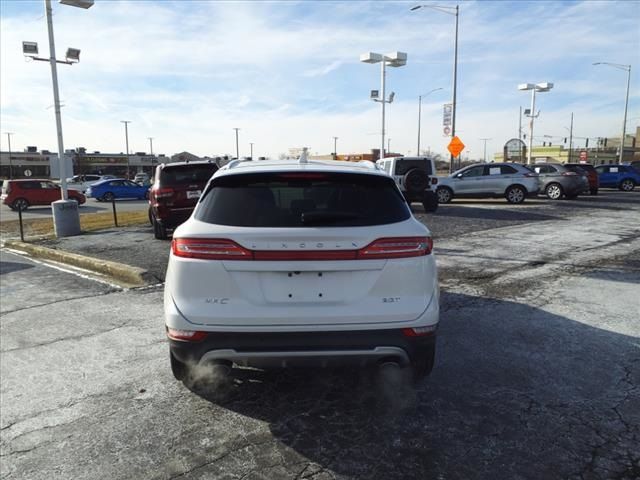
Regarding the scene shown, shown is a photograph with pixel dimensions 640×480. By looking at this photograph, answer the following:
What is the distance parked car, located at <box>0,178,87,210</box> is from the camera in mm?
25766

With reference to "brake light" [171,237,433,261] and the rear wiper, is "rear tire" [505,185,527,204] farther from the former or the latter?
the rear wiper

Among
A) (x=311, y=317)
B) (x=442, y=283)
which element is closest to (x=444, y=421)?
(x=311, y=317)

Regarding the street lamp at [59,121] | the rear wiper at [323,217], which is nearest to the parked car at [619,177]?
the street lamp at [59,121]

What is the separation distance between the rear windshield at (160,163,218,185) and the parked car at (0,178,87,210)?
17913mm

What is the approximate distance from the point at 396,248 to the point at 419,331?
0.55 m

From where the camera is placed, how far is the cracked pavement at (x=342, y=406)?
9.23ft

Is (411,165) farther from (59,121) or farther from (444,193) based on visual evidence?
(59,121)

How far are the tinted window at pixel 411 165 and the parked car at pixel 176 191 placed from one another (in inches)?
338

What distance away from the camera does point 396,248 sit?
9.94ft

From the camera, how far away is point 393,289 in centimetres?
301

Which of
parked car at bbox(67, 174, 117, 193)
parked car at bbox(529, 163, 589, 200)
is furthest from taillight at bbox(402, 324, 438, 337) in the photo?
parked car at bbox(67, 174, 117, 193)

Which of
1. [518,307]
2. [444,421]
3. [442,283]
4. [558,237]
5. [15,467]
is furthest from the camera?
[558,237]

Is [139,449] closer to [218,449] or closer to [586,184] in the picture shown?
[218,449]

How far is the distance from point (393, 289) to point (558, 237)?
970 cm
